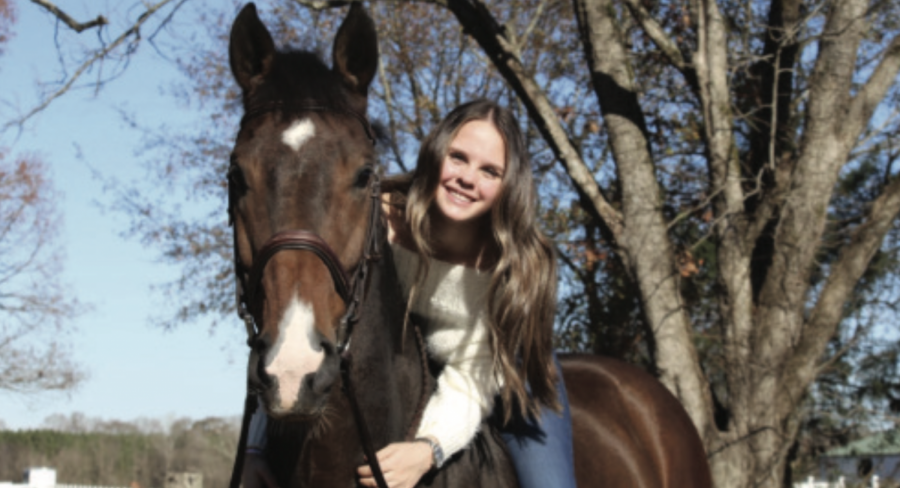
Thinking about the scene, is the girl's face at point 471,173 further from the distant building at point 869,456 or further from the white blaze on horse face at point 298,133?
the distant building at point 869,456

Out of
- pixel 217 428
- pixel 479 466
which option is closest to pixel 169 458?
pixel 217 428

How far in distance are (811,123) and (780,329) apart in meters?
1.79

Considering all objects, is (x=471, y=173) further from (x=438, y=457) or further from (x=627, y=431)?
(x=627, y=431)

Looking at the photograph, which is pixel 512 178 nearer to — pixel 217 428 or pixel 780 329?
pixel 780 329

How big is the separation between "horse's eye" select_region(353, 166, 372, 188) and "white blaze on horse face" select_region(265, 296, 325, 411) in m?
0.45

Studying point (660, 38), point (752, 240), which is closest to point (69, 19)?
point (660, 38)

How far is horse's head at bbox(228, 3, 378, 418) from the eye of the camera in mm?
2436

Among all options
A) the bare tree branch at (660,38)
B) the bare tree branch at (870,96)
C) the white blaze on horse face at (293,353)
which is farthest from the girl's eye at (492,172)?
the bare tree branch at (870,96)

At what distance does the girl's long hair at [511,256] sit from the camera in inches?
127

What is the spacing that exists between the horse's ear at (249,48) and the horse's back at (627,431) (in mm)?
2149

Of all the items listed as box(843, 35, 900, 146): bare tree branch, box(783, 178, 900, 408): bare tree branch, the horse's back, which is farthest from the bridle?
box(843, 35, 900, 146): bare tree branch

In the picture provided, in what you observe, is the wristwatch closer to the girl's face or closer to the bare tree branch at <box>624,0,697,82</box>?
the girl's face

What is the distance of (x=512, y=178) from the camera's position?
11.0ft

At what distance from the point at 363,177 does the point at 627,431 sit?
8.27 ft
